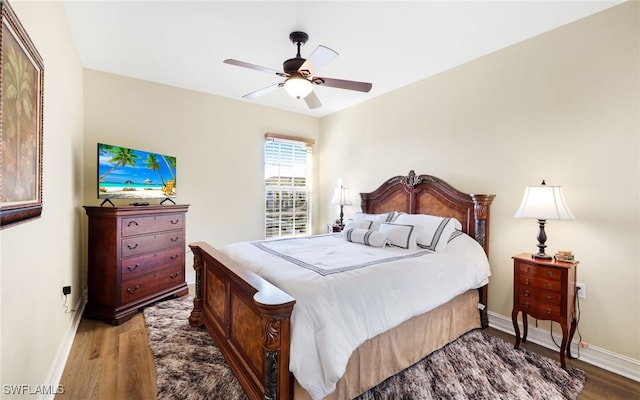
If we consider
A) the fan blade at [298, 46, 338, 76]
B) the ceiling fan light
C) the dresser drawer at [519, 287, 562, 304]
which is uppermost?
the fan blade at [298, 46, 338, 76]

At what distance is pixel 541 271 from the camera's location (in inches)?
90.8

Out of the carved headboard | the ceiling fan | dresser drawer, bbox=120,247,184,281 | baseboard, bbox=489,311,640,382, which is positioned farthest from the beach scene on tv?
baseboard, bbox=489,311,640,382

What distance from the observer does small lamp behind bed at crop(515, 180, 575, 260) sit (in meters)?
2.25

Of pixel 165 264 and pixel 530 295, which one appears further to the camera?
pixel 165 264

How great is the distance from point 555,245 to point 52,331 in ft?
13.4

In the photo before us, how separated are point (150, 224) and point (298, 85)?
226 cm

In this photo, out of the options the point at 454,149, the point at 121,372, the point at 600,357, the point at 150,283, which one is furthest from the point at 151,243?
the point at 600,357

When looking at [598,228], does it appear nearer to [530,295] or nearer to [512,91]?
[530,295]

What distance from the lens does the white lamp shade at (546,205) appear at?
2.24 m

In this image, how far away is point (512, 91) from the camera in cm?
284

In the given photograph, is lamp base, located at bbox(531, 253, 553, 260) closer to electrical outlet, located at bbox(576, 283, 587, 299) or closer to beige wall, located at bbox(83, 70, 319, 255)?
electrical outlet, located at bbox(576, 283, 587, 299)

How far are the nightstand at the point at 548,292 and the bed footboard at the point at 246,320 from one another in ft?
6.95

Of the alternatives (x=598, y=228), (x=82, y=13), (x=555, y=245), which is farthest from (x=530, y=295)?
(x=82, y=13)

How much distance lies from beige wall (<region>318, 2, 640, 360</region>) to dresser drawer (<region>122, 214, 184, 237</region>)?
3.22 m
